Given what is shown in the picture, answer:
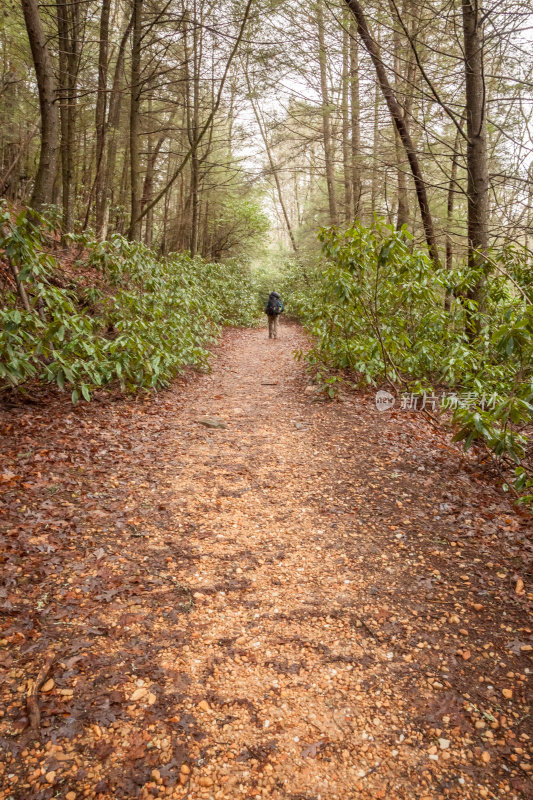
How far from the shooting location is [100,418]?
5.41 m

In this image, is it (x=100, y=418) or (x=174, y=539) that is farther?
(x=100, y=418)

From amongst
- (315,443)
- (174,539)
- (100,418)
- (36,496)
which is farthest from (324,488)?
(100,418)

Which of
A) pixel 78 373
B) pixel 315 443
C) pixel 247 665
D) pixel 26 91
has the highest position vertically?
pixel 26 91

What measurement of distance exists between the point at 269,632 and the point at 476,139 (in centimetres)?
628

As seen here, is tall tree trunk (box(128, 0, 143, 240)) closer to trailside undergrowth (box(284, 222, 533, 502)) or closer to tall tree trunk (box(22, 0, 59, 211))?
tall tree trunk (box(22, 0, 59, 211))

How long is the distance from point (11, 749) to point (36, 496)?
2.07 metres

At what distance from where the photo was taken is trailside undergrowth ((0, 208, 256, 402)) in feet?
14.2

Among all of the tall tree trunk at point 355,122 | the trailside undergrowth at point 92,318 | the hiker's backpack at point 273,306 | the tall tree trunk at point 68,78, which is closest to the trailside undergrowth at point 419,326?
the tall tree trunk at point 355,122

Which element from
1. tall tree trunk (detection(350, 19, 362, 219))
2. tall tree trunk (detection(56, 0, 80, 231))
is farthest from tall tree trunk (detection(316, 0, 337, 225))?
tall tree trunk (detection(56, 0, 80, 231))

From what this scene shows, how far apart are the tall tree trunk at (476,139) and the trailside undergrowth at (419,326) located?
26cm

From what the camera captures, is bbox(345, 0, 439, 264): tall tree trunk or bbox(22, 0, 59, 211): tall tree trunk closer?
bbox(22, 0, 59, 211): tall tree trunk

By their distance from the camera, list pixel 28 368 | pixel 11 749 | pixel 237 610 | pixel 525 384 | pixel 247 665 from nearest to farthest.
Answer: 1. pixel 11 749
2. pixel 247 665
3. pixel 237 610
4. pixel 525 384
5. pixel 28 368

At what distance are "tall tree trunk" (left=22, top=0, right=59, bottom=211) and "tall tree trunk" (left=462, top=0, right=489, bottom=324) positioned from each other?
5.34 m

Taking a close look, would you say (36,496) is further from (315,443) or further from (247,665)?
(315,443)
